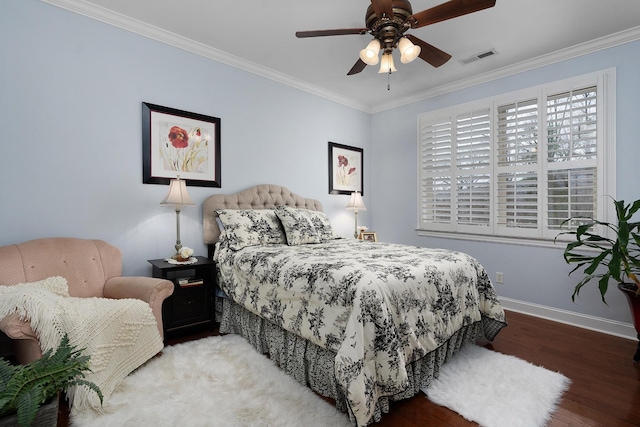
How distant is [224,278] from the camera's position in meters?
2.86

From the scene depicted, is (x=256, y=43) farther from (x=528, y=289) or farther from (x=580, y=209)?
(x=528, y=289)

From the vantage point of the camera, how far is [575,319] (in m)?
3.17

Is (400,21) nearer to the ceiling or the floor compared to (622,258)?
nearer to the ceiling

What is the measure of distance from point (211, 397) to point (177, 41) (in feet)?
10.3

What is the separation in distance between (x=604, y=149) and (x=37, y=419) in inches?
177

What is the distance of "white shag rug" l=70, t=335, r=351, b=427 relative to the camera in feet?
5.46

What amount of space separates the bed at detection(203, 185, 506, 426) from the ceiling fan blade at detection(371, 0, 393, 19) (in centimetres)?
158

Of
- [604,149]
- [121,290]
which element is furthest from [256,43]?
[604,149]

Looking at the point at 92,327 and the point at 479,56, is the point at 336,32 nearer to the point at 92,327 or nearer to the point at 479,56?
the point at 479,56

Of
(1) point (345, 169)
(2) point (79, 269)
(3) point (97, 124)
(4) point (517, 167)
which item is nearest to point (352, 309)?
(2) point (79, 269)

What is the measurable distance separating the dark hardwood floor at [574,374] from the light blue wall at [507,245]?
0.32m

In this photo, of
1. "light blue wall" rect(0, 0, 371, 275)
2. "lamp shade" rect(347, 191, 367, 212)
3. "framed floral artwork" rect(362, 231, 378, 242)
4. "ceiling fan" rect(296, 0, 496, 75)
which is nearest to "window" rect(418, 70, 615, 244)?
"framed floral artwork" rect(362, 231, 378, 242)

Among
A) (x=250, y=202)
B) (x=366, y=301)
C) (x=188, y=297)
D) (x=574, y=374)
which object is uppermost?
(x=250, y=202)

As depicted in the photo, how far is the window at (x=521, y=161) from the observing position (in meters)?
3.12
